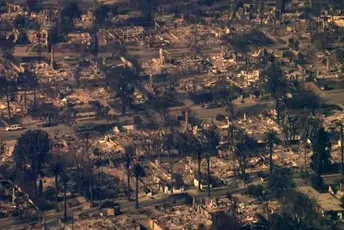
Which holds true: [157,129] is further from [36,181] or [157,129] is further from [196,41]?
[196,41]

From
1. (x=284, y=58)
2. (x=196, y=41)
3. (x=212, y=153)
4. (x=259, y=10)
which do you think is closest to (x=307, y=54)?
(x=284, y=58)

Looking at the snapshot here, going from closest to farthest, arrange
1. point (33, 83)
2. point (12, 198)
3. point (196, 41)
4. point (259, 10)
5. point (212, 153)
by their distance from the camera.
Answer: point (12, 198), point (212, 153), point (33, 83), point (196, 41), point (259, 10)

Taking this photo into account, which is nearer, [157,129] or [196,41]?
[157,129]

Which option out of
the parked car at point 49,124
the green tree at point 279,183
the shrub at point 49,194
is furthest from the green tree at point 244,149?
the parked car at point 49,124

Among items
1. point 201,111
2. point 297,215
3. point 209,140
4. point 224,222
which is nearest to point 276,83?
point 201,111

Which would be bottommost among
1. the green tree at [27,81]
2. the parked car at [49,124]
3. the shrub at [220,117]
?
the parked car at [49,124]

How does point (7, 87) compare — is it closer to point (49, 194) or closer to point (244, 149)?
point (244, 149)

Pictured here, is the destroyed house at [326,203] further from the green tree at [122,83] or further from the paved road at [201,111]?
the green tree at [122,83]
